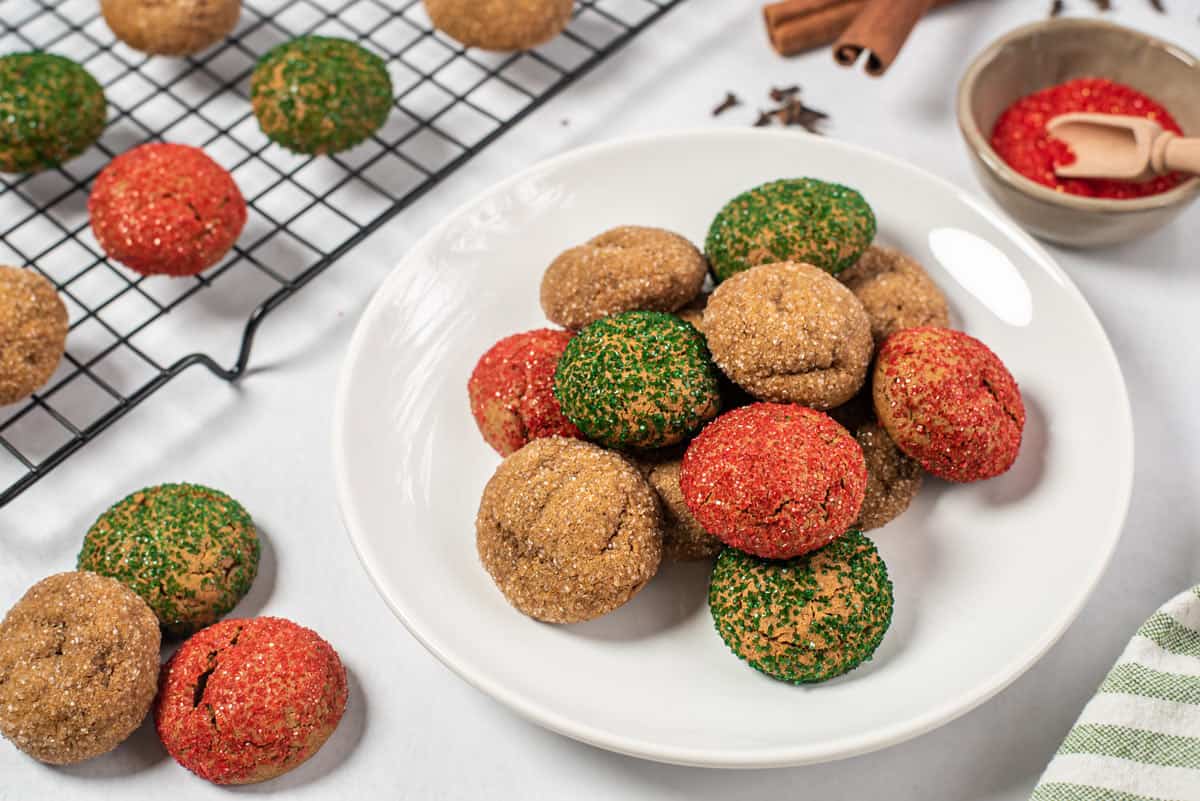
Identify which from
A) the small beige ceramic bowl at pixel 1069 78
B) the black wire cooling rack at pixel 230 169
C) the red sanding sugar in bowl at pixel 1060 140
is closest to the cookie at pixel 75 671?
the black wire cooling rack at pixel 230 169

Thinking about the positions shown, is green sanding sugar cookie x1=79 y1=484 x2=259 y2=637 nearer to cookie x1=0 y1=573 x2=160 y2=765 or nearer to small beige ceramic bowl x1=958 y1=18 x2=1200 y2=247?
cookie x1=0 y1=573 x2=160 y2=765

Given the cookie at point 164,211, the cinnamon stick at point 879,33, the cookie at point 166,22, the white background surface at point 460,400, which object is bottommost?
the white background surface at point 460,400

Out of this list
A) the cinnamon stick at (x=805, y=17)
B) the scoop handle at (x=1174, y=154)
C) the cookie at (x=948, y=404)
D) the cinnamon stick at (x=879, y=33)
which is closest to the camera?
the cookie at (x=948, y=404)

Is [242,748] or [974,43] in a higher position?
[974,43]

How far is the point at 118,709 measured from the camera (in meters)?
1.31

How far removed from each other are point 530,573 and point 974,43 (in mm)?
1430

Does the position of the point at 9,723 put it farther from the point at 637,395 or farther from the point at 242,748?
the point at 637,395

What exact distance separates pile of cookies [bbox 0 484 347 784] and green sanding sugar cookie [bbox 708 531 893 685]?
1.66 feet

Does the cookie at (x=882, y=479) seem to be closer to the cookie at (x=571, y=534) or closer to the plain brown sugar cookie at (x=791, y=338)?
the plain brown sugar cookie at (x=791, y=338)

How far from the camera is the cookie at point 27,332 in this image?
61.5 inches

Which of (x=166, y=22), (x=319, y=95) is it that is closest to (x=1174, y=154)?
(x=319, y=95)

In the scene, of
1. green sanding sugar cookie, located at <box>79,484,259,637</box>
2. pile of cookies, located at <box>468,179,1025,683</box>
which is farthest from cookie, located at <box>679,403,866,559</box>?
green sanding sugar cookie, located at <box>79,484,259,637</box>

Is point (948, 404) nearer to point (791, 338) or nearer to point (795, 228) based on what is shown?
point (791, 338)

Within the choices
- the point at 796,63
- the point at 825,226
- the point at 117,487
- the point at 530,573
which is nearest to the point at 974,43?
the point at 796,63
